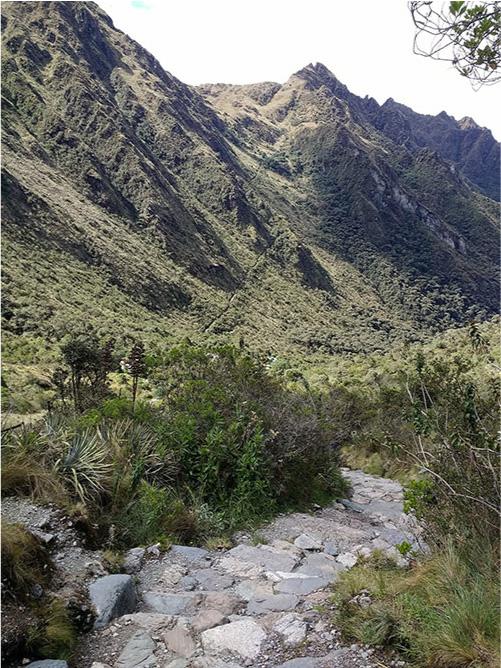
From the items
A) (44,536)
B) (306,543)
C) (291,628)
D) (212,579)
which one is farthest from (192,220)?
(291,628)

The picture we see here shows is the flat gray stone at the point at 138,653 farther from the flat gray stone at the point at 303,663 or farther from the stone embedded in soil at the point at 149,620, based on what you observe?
the flat gray stone at the point at 303,663

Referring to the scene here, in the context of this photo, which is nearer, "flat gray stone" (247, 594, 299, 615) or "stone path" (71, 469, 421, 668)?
"stone path" (71, 469, 421, 668)

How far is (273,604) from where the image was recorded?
173 inches

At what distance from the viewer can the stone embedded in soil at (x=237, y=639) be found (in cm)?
367

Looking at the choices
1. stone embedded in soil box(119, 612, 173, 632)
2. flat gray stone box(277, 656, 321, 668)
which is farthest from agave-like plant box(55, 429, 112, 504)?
flat gray stone box(277, 656, 321, 668)

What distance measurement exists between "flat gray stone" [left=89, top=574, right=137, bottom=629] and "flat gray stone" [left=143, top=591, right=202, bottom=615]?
17 centimetres

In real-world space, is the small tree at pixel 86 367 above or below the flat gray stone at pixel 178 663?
below

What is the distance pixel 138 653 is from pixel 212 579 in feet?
4.75

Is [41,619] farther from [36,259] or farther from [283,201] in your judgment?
[283,201]

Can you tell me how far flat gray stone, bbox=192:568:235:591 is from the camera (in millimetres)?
4887

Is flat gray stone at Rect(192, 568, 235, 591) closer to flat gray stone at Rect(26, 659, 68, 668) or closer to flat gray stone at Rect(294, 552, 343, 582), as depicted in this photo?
flat gray stone at Rect(294, 552, 343, 582)

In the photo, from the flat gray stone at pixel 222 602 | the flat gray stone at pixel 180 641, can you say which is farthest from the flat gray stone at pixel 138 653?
the flat gray stone at pixel 222 602

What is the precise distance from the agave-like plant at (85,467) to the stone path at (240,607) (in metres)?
0.74

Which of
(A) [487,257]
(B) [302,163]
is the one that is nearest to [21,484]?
(A) [487,257]
